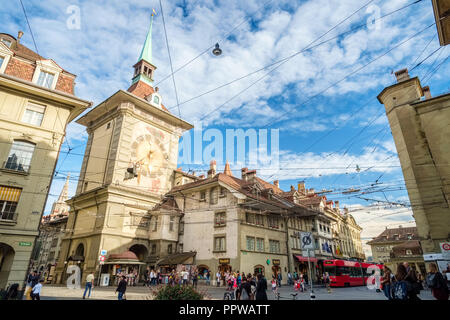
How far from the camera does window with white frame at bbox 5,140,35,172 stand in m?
19.1

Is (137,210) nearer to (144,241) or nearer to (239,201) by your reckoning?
(144,241)

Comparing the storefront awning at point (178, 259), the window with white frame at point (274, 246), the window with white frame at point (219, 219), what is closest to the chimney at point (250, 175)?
the window with white frame at point (219, 219)

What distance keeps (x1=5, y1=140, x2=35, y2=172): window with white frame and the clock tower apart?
34.1 ft

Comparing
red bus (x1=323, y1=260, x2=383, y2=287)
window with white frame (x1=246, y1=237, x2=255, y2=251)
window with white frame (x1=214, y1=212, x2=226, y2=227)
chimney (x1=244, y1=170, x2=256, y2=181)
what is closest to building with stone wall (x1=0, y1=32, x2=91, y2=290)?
window with white frame (x1=214, y1=212, x2=226, y2=227)

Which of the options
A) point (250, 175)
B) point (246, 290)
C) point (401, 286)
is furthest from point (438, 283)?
point (250, 175)

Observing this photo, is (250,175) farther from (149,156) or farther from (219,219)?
(149,156)

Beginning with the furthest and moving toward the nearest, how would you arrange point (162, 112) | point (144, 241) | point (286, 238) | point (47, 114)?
point (162, 112)
point (286, 238)
point (144, 241)
point (47, 114)

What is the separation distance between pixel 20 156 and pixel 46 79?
6.63 metres

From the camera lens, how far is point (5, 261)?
58.1 feet

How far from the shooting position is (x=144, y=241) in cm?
3188

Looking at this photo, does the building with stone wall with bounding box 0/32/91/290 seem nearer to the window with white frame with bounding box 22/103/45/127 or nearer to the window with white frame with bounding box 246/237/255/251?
the window with white frame with bounding box 22/103/45/127

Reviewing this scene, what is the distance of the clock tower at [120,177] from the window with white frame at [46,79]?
11.8 m
